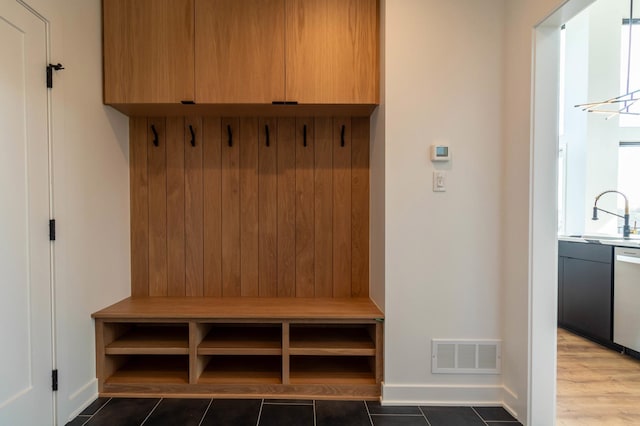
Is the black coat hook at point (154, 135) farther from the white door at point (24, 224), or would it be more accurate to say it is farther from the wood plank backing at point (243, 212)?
the white door at point (24, 224)

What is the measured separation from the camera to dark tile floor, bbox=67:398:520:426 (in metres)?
1.72

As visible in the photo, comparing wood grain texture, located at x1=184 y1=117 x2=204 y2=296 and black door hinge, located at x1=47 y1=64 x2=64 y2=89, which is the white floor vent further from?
black door hinge, located at x1=47 y1=64 x2=64 y2=89

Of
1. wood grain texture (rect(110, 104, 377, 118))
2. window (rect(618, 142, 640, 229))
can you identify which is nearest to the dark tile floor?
wood grain texture (rect(110, 104, 377, 118))

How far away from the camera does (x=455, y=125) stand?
1905 millimetres

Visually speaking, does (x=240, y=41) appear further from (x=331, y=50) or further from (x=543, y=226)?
(x=543, y=226)

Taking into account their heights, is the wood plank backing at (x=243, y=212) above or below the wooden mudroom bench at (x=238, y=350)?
above

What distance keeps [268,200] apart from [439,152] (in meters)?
1.24

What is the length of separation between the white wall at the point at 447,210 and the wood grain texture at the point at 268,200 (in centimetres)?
89

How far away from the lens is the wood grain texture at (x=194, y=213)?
2.38m

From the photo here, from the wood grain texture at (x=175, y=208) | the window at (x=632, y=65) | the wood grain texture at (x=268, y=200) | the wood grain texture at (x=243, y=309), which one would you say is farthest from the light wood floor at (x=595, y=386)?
the window at (x=632, y=65)

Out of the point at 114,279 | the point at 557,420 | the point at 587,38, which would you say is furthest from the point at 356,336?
the point at 587,38

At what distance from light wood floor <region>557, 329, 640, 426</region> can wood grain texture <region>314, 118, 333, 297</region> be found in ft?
5.20

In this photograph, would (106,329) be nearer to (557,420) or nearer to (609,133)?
(557,420)

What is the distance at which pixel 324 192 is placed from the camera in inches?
93.4
